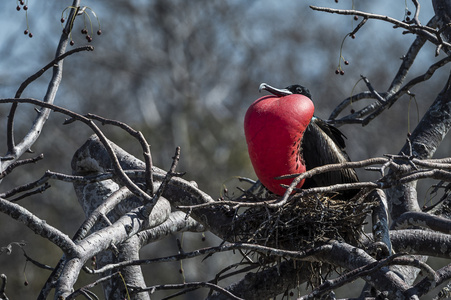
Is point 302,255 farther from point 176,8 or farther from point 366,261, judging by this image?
point 176,8

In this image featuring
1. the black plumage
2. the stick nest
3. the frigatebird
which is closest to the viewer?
the stick nest

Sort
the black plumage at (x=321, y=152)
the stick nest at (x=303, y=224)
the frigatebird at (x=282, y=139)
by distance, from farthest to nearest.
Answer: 1. the black plumage at (x=321, y=152)
2. the frigatebird at (x=282, y=139)
3. the stick nest at (x=303, y=224)

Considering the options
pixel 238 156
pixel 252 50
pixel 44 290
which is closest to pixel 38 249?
pixel 238 156

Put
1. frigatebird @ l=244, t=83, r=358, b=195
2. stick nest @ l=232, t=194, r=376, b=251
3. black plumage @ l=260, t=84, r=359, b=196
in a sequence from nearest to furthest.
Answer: stick nest @ l=232, t=194, r=376, b=251 → frigatebird @ l=244, t=83, r=358, b=195 → black plumage @ l=260, t=84, r=359, b=196

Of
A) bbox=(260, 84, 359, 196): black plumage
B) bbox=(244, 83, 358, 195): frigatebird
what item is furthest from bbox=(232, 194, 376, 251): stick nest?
bbox=(260, 84, 359, 196): black plumage

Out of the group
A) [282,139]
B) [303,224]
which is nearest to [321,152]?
[282,139]

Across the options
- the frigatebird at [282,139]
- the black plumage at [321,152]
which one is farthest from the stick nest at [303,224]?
the black plumage at [321,152]

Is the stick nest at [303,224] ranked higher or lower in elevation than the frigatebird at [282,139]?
lower

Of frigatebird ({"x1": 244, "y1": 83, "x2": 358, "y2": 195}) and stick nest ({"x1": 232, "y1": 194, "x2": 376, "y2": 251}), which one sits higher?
frigatebird ({"x1": 244, "y1": 83, "x2": 358, "y2": 195})

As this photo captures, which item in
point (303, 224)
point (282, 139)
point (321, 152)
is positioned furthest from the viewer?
point (321, 152)

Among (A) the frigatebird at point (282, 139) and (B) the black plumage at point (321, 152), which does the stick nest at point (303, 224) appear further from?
(B) the black plumage at point (321, 152)

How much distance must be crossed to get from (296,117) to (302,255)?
4.02 feet

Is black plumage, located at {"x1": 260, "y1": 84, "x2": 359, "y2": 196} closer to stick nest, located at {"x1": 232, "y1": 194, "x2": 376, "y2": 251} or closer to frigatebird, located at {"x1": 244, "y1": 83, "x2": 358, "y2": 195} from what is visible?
frigatebird, located at {"x1": 244, "y1": 83, "x2": 358, "y2": 195}

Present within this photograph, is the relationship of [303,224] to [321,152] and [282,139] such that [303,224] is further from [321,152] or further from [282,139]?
[321,152]
